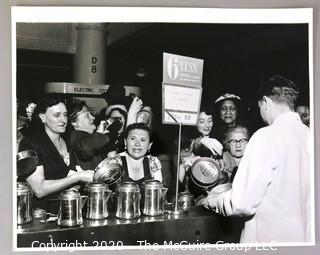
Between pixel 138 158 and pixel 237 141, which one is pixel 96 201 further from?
pixel 237 141

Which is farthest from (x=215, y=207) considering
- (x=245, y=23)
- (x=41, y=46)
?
(x=41, y=46)

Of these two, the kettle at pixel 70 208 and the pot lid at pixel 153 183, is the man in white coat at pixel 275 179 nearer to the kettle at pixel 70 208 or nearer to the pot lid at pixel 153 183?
the pot lid at pixel 153 183

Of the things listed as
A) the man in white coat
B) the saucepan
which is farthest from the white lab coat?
the saucepan

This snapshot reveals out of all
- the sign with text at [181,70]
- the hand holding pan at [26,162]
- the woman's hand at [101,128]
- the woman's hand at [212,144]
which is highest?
the sign with text at [181,70]

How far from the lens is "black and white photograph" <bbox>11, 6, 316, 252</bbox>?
86 centimetres

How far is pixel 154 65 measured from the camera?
87cm

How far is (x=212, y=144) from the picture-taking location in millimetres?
881

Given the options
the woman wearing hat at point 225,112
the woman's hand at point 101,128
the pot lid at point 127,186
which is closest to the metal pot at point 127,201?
the pot lid at point 127,186

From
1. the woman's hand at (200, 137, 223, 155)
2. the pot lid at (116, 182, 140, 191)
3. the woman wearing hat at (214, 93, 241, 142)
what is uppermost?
the woman wearing hat at (214, 93, 241, 142)

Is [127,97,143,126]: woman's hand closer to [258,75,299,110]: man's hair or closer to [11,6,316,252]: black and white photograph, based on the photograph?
[11,6,316,252]: black and white photograph

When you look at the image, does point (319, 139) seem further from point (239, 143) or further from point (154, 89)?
point (154, 89)

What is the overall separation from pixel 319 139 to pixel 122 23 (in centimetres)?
52

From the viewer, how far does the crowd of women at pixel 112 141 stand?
0.85 m

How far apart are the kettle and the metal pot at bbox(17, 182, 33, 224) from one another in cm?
7
